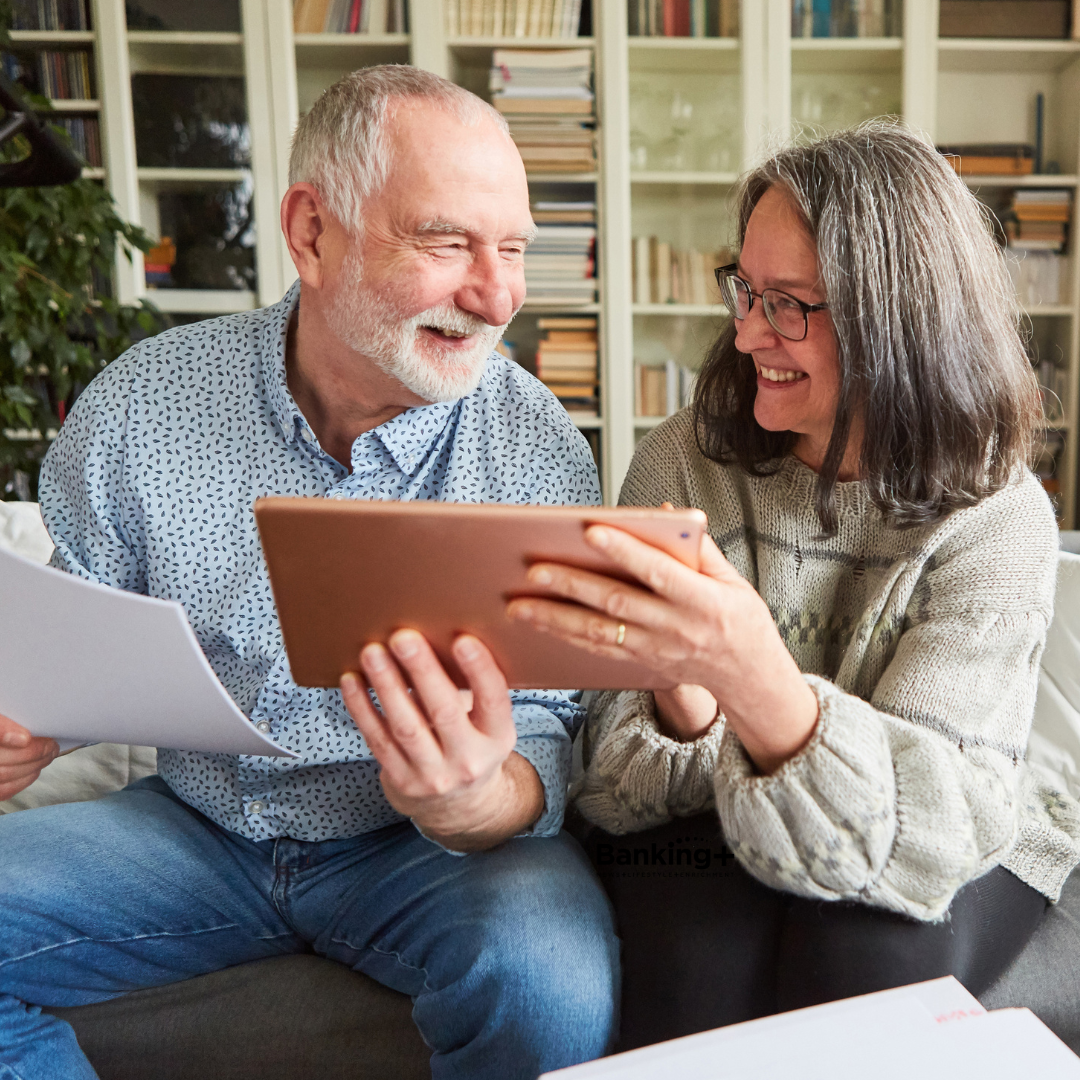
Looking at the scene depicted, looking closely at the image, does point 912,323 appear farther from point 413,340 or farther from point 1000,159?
point 1000,159

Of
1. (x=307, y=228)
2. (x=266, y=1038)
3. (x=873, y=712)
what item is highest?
(x=307, y=228)

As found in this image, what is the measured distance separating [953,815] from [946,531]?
299 mm

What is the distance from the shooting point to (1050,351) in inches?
128

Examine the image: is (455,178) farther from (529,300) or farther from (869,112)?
(869,112)

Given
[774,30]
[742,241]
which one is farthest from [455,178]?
[774,30]

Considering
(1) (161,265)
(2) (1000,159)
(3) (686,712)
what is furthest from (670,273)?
(3) (686,712)

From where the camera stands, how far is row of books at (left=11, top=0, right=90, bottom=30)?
2.87 metres

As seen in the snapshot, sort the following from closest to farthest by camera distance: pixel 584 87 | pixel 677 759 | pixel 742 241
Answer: pixel 677 759 → pixel 742 241 → pixel 584 87

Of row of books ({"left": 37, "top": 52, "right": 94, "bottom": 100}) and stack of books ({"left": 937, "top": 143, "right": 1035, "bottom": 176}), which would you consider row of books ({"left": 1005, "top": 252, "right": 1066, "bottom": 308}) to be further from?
row of books ({"left": 37, "top": 52, "right": 94, "bottom": 100})

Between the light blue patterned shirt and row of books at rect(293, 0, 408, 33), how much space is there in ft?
7.06

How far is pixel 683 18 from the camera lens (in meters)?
2.96

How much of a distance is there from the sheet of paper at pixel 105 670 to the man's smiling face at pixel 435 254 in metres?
0.39

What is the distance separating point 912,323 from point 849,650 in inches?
13.1

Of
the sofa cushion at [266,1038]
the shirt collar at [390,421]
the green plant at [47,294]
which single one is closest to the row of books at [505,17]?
the green plant at [47,294]
